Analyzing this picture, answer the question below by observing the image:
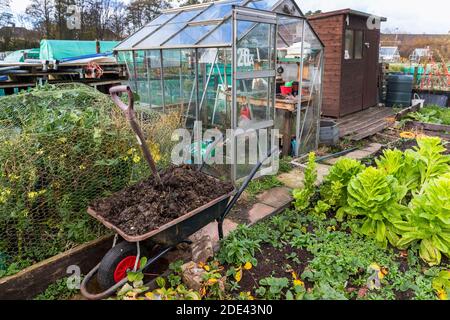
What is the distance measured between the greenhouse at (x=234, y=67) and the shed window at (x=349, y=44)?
108 inches

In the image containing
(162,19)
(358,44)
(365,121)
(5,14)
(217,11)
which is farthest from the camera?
(5,14)

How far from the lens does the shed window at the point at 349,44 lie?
736 cm

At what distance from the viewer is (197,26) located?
169 inches

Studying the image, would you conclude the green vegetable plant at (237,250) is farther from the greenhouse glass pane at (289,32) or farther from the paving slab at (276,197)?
the greenhouse glass pane at (289,32)

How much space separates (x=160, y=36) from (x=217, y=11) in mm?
1122

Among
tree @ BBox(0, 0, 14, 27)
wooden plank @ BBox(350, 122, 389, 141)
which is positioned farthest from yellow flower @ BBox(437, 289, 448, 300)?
tree @ BBox(0, 0, 14, 27)

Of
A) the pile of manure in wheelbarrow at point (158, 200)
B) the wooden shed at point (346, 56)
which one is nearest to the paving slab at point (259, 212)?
the pile of manure in wheelbarrow at point (158, 200)

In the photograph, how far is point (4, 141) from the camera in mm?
2225

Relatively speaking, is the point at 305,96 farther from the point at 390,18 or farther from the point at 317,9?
→ the point at 317,9

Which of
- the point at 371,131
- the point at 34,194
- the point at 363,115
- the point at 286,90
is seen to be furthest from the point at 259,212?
the point at 363,115

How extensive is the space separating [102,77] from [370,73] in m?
7.06

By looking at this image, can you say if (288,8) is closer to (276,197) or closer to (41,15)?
(276,197)

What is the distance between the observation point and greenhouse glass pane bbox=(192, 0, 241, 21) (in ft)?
13.4

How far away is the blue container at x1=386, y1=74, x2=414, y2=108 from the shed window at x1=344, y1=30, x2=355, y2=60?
2.09m
